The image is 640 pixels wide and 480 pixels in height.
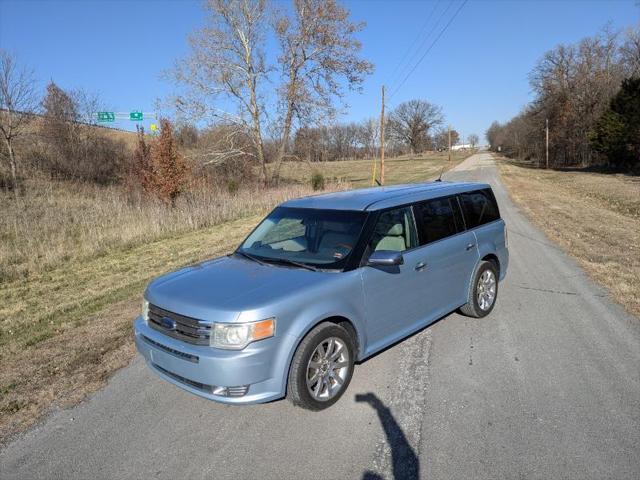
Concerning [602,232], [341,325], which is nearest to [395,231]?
[341,325]

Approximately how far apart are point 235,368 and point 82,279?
7095 mm

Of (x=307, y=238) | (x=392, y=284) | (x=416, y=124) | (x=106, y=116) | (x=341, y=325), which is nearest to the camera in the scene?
(x=341, y=325)

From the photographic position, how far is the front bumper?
124 inches

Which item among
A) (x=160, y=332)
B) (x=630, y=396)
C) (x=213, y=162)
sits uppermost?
(x=213, y=162)

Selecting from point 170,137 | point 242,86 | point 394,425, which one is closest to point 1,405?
point 394,425

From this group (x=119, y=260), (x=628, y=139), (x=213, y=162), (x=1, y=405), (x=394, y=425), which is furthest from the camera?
(x=628, y=139)

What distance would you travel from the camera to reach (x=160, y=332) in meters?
3.63

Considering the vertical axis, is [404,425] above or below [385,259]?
below

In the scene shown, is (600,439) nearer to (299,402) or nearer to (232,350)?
(299,402)

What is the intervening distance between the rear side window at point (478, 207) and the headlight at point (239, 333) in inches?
129

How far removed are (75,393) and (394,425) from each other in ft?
9.56

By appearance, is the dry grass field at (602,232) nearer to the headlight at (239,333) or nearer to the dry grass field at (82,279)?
the headlight at (239,333)

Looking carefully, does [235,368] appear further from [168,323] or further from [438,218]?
[438,218]

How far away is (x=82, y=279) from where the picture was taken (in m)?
8.83
